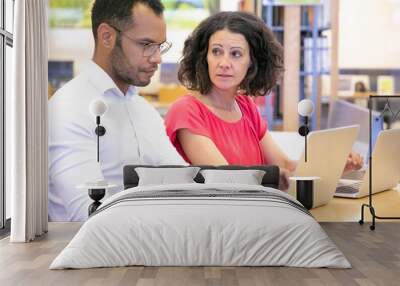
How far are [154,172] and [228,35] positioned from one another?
141 cm

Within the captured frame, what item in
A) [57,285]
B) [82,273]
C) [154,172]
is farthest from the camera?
[154,172]

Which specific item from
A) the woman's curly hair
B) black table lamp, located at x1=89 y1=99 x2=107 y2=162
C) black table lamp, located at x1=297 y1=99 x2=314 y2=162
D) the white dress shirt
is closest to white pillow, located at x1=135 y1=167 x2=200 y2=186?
the white dress shirt

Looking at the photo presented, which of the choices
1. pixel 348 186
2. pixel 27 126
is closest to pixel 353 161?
pixel 348 186

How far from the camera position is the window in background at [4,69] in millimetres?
5609

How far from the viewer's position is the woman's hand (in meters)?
6.10

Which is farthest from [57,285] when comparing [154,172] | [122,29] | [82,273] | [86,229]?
[122,29]

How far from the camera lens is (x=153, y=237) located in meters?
4.09

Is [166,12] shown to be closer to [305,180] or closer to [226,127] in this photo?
[226,127]

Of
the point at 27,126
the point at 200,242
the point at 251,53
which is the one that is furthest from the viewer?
the point at 251,53

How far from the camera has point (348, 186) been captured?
6121 millimetres

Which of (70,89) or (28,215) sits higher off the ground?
(70,89)

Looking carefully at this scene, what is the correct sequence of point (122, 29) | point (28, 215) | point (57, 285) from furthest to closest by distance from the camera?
point (122, 29) < point (28, 215) < point (57, 285)

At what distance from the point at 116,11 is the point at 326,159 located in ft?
7.71

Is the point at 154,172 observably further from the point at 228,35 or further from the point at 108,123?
the point at 228,35
